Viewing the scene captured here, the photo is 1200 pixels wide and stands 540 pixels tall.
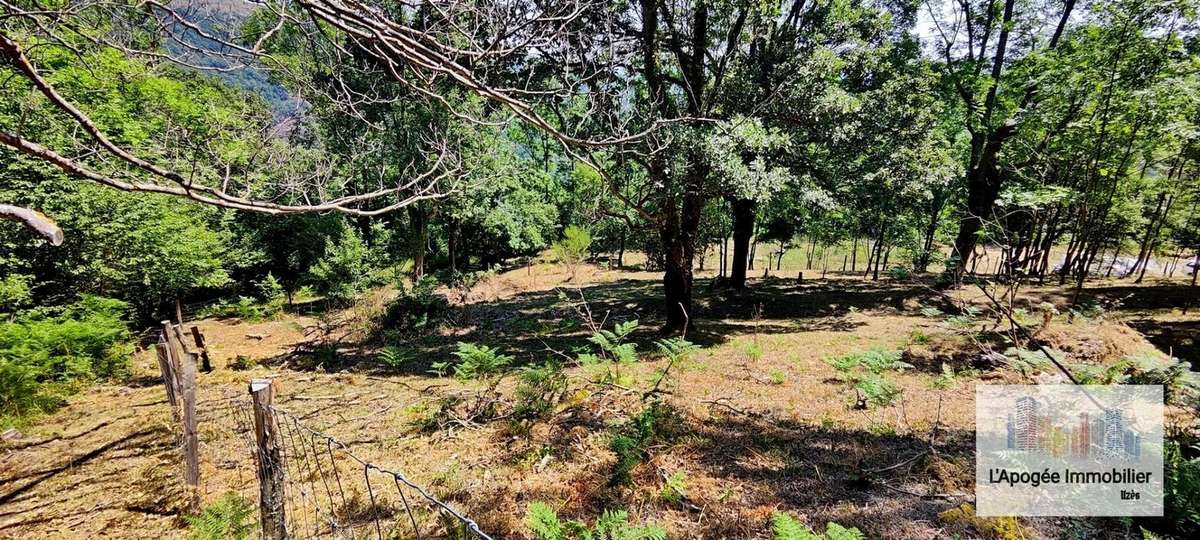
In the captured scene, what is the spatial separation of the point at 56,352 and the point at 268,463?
802 centimetres

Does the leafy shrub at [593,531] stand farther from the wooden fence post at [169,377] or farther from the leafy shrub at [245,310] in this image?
the leafy shrub at [245,310]

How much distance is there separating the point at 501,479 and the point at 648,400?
2351mm

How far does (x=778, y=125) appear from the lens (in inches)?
377

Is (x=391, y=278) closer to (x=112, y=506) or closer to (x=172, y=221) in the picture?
(x=172, y=221)

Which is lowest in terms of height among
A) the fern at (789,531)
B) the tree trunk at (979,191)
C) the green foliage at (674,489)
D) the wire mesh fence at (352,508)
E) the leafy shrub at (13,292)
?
the wire mesh fence at (352,508)

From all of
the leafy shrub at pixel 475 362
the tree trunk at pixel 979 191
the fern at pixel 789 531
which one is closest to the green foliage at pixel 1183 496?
the fern at pixel 789 531

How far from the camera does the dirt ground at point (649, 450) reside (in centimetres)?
365

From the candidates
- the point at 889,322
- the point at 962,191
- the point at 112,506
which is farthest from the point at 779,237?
the point at 112,506

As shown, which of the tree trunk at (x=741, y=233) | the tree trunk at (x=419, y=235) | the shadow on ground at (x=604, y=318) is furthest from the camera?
the tree trunk at (x=419, y=235)

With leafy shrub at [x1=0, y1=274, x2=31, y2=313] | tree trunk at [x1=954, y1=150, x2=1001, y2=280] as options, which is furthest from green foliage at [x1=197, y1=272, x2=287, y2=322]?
tree trunk at [x1=954, y1=150, x2=1001, y2=280]

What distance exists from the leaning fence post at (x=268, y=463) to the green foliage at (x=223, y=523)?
74 centimetres

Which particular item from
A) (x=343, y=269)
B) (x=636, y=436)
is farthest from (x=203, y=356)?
(x=636, y=436)

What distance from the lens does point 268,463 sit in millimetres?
2904

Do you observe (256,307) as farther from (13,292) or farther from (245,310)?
(13,292)
